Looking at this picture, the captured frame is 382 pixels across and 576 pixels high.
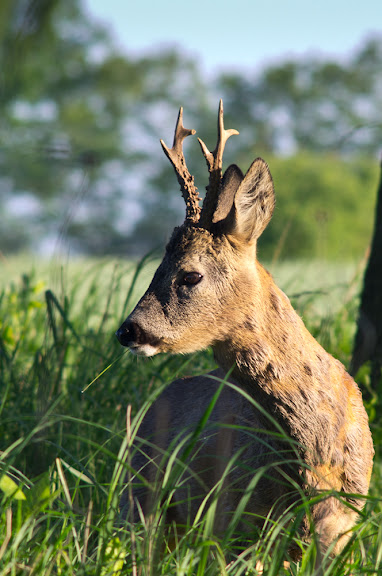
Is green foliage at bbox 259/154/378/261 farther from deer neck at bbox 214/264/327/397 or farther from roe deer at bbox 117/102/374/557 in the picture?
deer neck at bbox 214/264/327/397

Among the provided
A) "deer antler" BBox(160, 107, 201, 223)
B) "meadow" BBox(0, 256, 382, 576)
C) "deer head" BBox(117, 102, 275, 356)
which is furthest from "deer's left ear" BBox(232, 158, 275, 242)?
"meadow" BBox(0, 256, 382, 576)

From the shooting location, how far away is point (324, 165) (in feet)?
81.0

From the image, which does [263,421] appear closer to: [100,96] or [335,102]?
[100,96]

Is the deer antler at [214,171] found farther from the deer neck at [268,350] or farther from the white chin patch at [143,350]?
the white chin patch at [143,350]

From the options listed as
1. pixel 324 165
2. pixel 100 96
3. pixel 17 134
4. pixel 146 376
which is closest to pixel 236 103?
pixel 100 96

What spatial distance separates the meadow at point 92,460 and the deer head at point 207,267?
0.24 meters

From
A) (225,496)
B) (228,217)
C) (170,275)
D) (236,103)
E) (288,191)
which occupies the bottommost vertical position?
(225,496)

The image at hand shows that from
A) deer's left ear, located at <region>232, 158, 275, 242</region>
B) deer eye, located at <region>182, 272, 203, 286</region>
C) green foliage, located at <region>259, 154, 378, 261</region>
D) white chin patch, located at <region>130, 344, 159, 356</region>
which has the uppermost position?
green foliage, located at <region>259, 154, 378, 261</region>

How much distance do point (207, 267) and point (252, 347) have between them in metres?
0.38

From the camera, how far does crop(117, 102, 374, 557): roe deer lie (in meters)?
2.74

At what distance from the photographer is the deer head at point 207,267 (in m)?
2.81

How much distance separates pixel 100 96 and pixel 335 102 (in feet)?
53.7

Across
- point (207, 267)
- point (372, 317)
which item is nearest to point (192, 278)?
point (207, 267)

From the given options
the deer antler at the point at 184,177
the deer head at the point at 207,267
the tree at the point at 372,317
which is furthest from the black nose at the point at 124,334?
the tree at the point at 372,317
